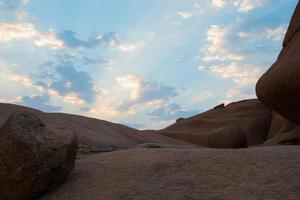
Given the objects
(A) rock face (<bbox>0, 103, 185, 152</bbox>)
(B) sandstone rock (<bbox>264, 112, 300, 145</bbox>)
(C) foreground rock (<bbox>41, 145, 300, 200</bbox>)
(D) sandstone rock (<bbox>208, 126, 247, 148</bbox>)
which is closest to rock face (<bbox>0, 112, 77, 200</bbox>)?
(C) foreground rock (<bbox>41, 145, 300, 200</bbox>)

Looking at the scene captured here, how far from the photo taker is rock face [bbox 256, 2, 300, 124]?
6594 mm

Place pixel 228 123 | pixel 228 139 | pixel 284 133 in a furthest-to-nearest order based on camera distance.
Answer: pixel 228 123
pixel 284 133
pixel 228 139

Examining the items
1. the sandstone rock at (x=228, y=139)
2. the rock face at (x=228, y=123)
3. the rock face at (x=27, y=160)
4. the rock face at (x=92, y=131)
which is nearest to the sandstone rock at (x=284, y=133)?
the rock face at (x=228, y=123)

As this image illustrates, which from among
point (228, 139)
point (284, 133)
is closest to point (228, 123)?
point (284, 133)

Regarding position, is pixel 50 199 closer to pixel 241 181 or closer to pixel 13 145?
pixel 13 145

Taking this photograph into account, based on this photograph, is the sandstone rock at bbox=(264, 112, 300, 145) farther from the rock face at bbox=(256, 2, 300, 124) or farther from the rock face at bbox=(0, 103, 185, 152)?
the rock face at bbox=(0, 103, 185, 152)

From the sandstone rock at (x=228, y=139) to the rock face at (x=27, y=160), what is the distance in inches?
212

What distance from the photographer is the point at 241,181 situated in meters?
3.64

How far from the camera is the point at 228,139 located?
9078 millimetres

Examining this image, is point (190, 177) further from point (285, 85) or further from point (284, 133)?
point (284, 133)

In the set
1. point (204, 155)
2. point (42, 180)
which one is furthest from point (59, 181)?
point (204, 155)

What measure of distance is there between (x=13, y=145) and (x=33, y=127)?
0.33m

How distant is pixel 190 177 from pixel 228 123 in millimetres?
10436

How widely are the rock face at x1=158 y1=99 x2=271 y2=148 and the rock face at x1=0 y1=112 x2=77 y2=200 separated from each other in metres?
8.42
